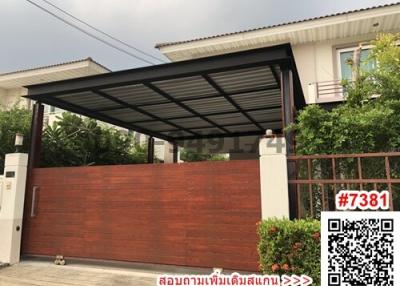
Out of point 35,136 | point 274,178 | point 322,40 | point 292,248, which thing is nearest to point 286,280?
point 292,248

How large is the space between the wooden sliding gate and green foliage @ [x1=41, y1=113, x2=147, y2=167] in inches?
112

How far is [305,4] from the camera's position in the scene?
10555 mm

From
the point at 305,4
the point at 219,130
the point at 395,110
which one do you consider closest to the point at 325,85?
the point at 305,4

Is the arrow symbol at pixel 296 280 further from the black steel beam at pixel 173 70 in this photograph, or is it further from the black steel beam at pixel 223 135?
the black steel beam at pixel 223 135

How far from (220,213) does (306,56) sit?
23.0ft

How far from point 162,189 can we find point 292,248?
8.98ft

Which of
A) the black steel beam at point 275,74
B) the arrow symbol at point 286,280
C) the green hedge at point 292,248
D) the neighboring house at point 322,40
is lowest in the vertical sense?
the arrow symbol at point 286,280

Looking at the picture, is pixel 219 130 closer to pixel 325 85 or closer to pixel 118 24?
pixel 325 85

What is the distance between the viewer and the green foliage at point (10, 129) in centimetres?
898

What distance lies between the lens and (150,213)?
6.05 metres

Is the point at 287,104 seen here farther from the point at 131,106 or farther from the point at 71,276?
the point at 71,276

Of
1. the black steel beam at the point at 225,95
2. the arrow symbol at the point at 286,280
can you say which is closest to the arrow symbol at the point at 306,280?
the arrow symbol at the point at 286,280

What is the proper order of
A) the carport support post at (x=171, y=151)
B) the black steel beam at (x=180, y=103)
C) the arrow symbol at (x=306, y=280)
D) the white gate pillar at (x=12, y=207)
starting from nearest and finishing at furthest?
the arrow symbol at (x=306, y=280) → the white gate pillar at (x=12, y=207) → the black steel beam at (x=180, y=103) → the carport support post at (x=171, y=151)

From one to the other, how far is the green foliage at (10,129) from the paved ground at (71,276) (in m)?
3.70
